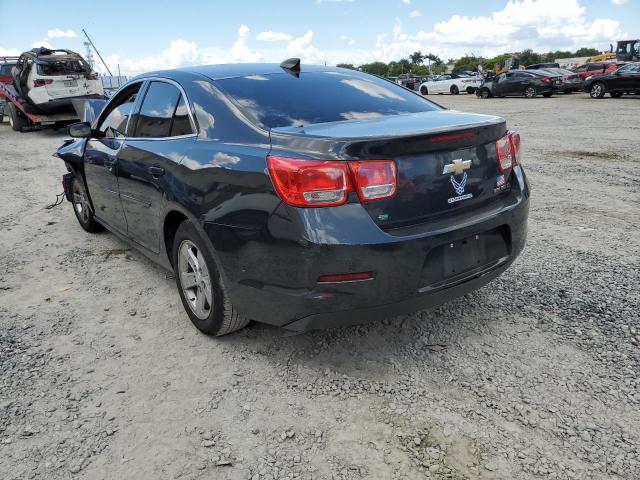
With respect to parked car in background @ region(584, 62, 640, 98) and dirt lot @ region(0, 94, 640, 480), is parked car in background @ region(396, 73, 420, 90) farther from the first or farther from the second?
dirt lot @ region(0, 94, 640, 480)

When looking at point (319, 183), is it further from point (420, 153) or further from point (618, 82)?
point (618, 82)

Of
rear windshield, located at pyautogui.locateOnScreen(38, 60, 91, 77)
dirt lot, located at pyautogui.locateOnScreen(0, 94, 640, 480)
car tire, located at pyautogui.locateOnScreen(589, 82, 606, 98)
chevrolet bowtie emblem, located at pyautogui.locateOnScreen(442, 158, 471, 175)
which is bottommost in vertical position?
dirt lot, located at pyautogui.locateOnScreen(0, 94, 640, 480)

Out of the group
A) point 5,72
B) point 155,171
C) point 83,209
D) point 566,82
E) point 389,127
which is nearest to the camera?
point 389,127

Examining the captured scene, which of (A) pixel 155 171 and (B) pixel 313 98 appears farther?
(A) pixel 155 171

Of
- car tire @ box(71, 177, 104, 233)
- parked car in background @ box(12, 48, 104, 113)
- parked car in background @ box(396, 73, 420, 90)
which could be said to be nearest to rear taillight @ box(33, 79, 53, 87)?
parked car in background @ box(12, 48, 104, 113)

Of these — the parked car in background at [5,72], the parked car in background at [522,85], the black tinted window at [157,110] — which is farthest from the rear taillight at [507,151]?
the parked car in background at [522,85]

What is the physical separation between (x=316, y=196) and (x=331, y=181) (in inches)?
3.8

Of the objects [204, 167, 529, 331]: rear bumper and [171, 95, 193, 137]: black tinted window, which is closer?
[204, 167, 529, 331]: rear bumper

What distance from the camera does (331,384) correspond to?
2734mm

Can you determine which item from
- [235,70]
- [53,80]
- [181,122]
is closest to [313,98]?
[235,70]

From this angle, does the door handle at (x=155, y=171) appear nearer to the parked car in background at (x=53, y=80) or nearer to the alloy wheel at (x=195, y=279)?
the alloy wheel at (x=195, y=279)

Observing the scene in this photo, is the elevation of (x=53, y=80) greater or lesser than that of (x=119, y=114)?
greater

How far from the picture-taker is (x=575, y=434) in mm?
2281

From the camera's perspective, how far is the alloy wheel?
122 inches
